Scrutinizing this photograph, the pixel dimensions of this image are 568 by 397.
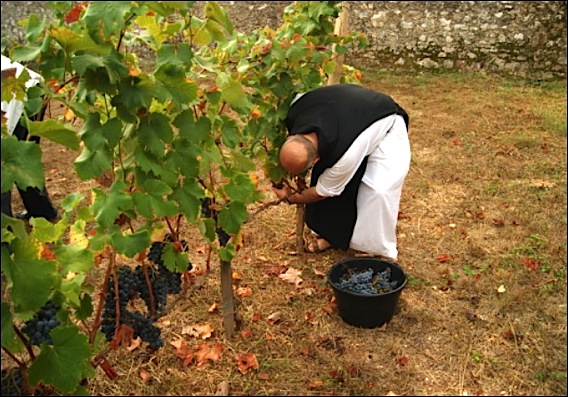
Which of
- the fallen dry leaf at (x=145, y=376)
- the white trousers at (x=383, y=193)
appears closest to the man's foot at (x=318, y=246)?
the white trousers at (x=383, y=193)

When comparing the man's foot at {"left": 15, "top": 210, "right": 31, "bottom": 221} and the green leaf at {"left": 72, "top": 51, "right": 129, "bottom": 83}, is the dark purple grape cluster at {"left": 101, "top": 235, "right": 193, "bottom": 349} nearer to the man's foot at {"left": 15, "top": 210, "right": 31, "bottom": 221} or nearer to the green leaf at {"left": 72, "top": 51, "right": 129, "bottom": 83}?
the green leaf at {"left": 72, "top": 51, "right": 129, "bottom": 83}

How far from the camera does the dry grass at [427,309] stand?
2.78 metres

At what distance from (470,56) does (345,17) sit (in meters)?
5.49

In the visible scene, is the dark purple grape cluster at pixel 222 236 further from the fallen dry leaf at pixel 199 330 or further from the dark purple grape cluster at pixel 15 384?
the dark purple grape cluster at pixel 15 384

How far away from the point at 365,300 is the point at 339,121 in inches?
40.9

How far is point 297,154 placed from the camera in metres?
3.05

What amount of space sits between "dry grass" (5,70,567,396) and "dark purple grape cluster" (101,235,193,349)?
1.61 feet

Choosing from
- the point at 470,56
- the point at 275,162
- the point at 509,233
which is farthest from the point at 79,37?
the point at 470,56

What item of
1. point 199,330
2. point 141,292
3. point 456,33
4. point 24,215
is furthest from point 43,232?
point 456,33

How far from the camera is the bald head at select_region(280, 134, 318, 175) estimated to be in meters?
3.05

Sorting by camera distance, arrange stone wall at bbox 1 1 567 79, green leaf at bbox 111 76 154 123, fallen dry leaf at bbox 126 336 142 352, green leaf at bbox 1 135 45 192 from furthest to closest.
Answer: stone wall at bbox 1 1 567 79 → fallen dry leaf at bbox 126 336 142 352 → green leaf at bbox 111 76 154 123 → green leaf at bbox 1 135 45 192

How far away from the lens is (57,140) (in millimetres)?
1729

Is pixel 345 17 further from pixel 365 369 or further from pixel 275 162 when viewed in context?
pixel 365 369

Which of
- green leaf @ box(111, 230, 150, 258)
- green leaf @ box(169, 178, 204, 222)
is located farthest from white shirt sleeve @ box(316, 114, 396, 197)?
green leaf @ box(111, 230, 150, 258)
